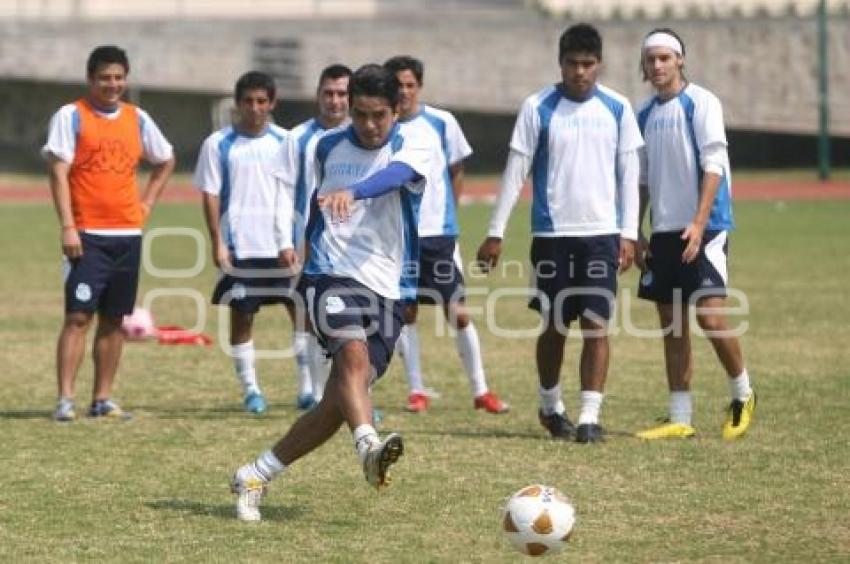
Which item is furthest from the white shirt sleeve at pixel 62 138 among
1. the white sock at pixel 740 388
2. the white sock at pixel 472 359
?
the white sock at pixel 740 388

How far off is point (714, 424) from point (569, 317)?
3.97 feet

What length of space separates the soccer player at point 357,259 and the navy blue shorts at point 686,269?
2.48 metres

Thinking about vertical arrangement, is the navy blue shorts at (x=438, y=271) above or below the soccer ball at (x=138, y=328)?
above

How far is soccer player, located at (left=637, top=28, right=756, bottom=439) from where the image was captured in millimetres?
10516

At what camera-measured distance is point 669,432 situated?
1066 centimetres

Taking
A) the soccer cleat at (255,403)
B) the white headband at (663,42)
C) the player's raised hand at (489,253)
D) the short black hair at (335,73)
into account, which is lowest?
the soccer cleat at (255,403)

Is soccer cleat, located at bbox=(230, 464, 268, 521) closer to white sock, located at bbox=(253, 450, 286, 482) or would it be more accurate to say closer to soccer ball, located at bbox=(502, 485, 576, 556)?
white sock, located at bbox=(253, 450, 286, 482)

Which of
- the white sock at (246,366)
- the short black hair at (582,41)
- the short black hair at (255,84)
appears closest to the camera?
the short black hair at (582,41)

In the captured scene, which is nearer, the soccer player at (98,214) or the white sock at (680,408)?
the white sock at (680,408)

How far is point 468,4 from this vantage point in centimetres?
5112

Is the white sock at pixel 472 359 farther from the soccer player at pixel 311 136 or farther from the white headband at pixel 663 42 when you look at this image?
the white headband at pixel 663 42

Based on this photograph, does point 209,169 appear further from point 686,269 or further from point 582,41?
point 686,269

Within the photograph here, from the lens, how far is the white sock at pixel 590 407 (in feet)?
34.5

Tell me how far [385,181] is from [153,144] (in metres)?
3.99
